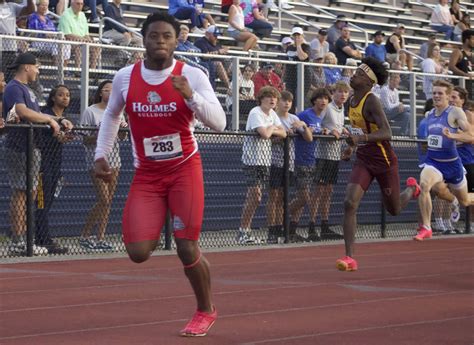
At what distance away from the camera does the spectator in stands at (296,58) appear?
60.7ft

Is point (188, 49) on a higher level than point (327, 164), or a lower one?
higher

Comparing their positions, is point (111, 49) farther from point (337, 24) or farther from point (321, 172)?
point (337, 24)

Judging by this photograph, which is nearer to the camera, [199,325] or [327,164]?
[199,325]

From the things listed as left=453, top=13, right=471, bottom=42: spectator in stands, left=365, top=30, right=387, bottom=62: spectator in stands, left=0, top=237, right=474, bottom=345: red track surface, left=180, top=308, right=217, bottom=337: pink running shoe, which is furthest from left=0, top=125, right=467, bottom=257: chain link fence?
left=453, top=13, right=471, bottom=42: spectator in stands

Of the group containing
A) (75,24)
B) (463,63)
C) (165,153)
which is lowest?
(463,63)

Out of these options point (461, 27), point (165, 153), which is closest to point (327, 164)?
point (165, 153)

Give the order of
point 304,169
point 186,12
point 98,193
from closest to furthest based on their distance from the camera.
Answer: point 98,193 < point 304,169 < point 186,12

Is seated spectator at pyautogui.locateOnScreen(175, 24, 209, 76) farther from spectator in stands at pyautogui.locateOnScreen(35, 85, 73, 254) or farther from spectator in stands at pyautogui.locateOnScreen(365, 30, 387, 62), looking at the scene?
spectator in stands at pyautogui.locateOnScreen(365, 30, 387, 62)

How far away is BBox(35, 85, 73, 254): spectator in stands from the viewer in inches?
539

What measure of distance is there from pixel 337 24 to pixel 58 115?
1117 cm

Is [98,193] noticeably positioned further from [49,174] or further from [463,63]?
[463,63]

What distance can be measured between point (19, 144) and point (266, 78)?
5543 mm

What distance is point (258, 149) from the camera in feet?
53.0

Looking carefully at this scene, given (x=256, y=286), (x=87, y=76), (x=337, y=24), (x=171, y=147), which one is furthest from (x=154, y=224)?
(x=337, y=24)
